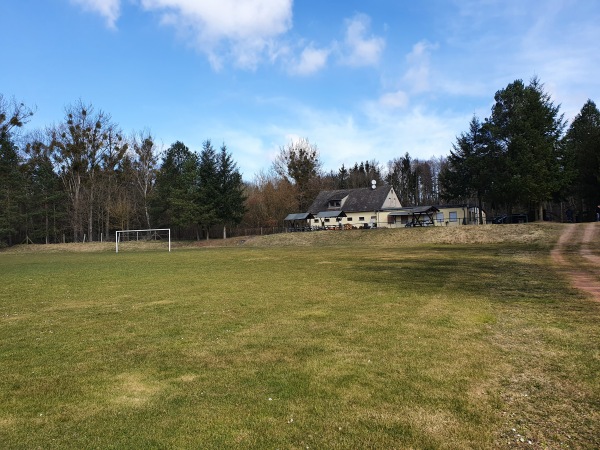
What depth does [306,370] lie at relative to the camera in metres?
5.53

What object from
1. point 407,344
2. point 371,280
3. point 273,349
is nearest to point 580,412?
point 407,344

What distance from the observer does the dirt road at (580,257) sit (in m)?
12.4

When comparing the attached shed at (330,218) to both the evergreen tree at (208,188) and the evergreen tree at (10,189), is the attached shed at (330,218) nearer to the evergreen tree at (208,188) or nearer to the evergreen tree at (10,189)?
the evergreen tree at (208,188)

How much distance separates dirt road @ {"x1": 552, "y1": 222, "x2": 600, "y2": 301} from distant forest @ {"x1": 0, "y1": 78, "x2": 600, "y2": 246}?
1070cm

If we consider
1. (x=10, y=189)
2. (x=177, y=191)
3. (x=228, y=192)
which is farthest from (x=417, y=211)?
(x=10, y=189)

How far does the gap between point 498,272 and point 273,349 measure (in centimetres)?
1246

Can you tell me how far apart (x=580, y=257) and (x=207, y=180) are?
43.3 m

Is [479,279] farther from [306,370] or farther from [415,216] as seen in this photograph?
[415,216]

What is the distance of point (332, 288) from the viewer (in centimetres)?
1282

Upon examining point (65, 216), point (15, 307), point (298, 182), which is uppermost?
point (298, 182)

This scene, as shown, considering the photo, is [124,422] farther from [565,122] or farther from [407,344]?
[565,122]

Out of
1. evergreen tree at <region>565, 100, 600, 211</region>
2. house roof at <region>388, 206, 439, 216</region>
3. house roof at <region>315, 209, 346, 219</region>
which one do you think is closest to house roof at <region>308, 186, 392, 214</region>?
house roof at <region>315, 209, 346, 219</region>

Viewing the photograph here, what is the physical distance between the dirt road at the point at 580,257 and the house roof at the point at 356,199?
109 ft

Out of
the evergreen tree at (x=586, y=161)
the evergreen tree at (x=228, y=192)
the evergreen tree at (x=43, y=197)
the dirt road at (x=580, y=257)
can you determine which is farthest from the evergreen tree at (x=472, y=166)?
the evergreen tree at (x=43, y=197)
